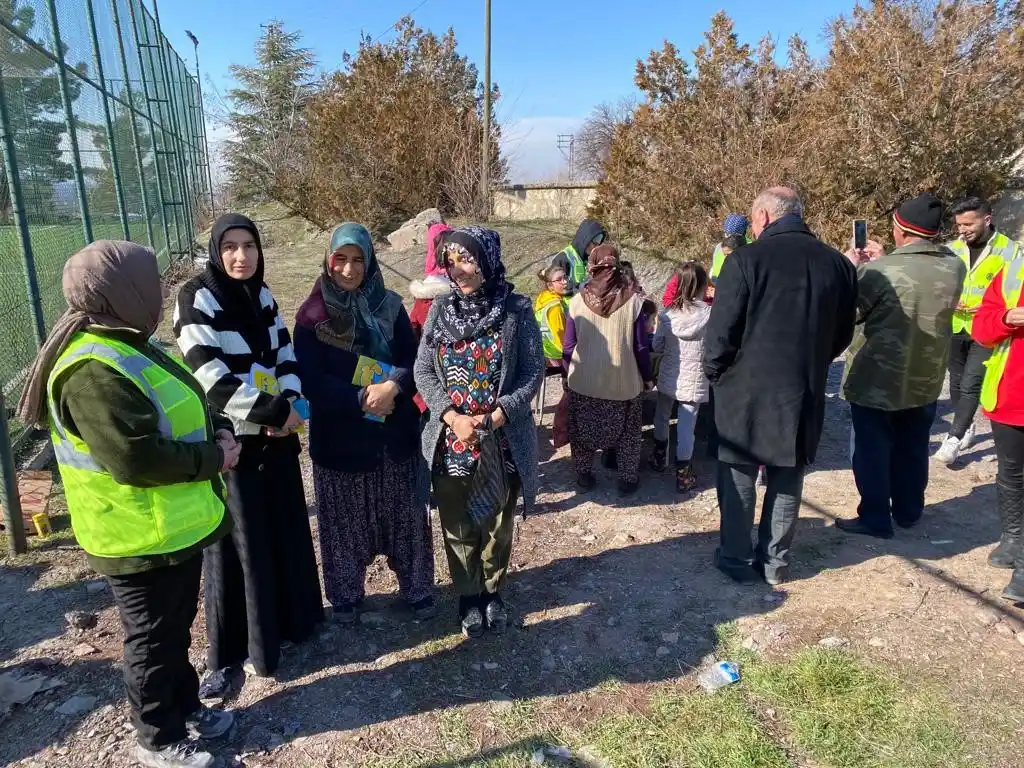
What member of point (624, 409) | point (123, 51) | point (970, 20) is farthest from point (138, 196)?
point (970, 20)

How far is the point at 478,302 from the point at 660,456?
8.32 feet

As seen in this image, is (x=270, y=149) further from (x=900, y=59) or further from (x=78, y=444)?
(x=78, y=444)

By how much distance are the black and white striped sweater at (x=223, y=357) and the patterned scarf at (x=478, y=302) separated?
703 mm

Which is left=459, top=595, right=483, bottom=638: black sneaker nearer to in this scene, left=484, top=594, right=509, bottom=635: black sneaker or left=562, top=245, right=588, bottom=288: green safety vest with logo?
left=484, top=594, right=509, bottom=635: black sneaker

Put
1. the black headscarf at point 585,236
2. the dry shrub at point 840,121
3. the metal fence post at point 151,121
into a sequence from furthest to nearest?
the metal fence post at point 151,121
the dry shrub at point 840,121
the black headscarf at point 585,236

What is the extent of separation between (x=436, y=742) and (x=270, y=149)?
23799 mm

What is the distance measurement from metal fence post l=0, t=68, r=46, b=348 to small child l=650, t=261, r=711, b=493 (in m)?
4.05

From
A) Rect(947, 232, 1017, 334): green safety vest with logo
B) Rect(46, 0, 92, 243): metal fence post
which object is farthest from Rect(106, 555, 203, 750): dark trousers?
Rect(46, 0, 92, 243): metal fence post

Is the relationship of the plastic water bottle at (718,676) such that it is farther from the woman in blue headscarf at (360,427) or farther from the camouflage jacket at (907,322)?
the camouflage jacket at (907,322)

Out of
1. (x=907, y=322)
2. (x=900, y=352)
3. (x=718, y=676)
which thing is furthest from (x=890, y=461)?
(x=718, y=676)

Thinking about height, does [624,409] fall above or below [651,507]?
above

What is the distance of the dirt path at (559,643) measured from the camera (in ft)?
7.86

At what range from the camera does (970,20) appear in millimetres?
8484

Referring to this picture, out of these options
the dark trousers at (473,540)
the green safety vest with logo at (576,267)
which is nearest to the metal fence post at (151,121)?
the green safety vest with logo at (576,267)
